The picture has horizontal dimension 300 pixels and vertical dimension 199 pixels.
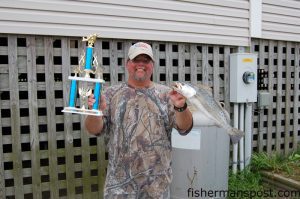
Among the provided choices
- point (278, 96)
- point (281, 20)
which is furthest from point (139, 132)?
point (281, 20)

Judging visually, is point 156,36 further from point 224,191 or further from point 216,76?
point 224,191

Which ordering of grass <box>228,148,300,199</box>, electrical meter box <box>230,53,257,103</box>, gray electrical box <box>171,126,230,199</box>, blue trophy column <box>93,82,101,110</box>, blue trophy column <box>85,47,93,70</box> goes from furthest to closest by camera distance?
electrical meter box <box>230,53,257,103</box> < grass <box>228,148,300,199</box> < gray electrical box <box>171,126,230,199</box> < blue trophy column <box>85,47,93,70</box> < blue trophy column <box>93,82,101,110</box>

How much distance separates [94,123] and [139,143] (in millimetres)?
349

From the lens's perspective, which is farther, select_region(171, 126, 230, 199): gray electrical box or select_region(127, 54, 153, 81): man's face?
select_region(171, 126, 230, 199): gray electrical box

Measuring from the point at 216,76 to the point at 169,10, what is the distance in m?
1.22

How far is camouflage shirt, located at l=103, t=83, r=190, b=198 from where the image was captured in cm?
236

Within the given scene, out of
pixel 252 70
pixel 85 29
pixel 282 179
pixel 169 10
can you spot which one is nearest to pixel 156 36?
pixel 169 10

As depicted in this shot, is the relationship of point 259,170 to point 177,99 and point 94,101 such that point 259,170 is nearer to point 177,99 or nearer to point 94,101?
point 177,99

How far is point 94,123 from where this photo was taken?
2291 mm

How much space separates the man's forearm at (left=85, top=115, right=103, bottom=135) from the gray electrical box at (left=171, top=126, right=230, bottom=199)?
1516 mm

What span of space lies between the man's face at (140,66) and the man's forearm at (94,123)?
393mm

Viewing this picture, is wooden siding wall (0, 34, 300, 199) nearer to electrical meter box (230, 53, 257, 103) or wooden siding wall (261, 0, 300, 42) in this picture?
electrical meter box (230, 53, 257, 103)

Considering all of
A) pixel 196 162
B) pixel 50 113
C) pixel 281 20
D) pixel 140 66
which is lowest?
pixel 196 162

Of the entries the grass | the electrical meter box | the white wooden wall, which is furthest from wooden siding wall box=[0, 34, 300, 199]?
the grass
